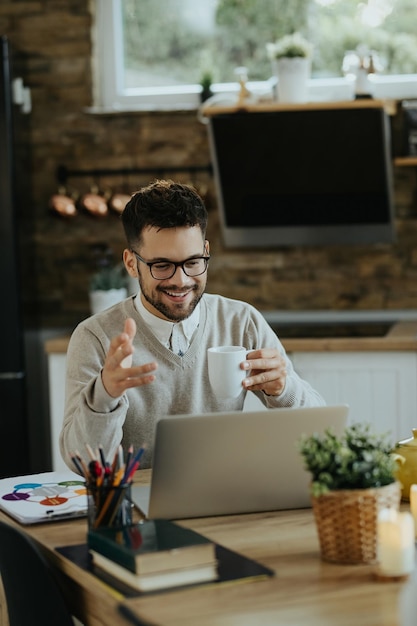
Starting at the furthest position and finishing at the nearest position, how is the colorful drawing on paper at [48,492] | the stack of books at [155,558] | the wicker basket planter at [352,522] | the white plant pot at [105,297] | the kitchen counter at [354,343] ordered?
the white plant pot at [105,297], the kitchen counter at [354,343], the colorful drawing on paper at [48,492], the wicker basket planter at [352,522], the stack of books at [155,558]

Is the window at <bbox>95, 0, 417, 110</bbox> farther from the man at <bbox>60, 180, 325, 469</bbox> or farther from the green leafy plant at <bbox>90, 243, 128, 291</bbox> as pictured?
the man at <bbox>60, 180, 325, 469</bbox>

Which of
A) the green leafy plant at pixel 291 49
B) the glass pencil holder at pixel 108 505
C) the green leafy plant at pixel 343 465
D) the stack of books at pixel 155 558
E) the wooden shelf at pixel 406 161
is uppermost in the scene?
the green leafy plant at pixel 291 49

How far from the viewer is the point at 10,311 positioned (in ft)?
13.3

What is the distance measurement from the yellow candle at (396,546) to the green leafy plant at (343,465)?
0.10 metres

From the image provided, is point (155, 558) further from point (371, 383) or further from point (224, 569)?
point (371, 383)

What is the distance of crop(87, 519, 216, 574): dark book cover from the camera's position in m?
1.45

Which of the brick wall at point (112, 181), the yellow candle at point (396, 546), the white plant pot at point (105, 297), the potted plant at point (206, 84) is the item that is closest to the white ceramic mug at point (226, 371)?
the yellow candle at point (396, 546)

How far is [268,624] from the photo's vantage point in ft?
4.34

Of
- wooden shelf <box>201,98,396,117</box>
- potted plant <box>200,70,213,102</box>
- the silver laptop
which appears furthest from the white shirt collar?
potted plant <box>200,70,213,102</box>

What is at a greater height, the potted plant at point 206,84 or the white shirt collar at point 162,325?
the potted plant at point 206,84

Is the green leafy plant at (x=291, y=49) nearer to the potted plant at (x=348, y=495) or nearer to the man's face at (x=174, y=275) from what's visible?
the man's face at (x=174, y=275)

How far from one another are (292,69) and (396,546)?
2.74 m

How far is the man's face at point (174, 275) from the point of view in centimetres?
223

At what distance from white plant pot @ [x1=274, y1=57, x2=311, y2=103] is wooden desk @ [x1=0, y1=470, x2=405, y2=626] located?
2456 millimetres
